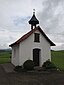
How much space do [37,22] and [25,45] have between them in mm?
3931

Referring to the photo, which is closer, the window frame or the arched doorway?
the window frame

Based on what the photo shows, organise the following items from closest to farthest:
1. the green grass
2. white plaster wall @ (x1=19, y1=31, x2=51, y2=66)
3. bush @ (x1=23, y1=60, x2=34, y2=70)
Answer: bush @ (x1=23, y1=60, x2=34, y2=70) < white plaster wall @ (x1=19, y1=31, x2=51, y2=66) < the green grass

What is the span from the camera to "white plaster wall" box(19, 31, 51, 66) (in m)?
24.3

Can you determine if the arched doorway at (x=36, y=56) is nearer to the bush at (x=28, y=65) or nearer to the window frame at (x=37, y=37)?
the window frame at (x=37, y=37)

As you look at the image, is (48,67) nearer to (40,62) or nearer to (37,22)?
(40,62)

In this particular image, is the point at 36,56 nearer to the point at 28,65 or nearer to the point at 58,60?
the point at 28,65

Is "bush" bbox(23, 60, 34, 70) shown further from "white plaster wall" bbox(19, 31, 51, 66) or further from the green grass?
the green grass

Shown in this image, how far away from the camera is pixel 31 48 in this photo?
2494 cm

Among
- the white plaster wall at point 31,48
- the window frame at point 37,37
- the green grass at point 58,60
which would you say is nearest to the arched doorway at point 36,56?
the white plaster wall at point 31,48

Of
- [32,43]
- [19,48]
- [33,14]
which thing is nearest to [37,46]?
[32,43]

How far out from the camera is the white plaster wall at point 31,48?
24.3 m

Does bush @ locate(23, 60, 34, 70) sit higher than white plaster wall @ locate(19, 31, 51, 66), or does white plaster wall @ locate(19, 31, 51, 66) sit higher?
white plaster wall @ locate(19, 31, 51, 66)

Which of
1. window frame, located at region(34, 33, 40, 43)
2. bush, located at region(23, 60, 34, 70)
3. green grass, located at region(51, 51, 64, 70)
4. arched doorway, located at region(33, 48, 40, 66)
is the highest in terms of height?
window frame, located at region(34, 33, 40, 43)

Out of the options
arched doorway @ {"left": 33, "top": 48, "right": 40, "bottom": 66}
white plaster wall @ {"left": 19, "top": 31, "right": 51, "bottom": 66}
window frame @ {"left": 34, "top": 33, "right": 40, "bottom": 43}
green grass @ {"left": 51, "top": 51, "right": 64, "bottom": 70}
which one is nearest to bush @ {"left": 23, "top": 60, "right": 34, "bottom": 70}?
white plaster wall @ {"left": 19, "top": 31, "right": 51, "bottom": 66}
